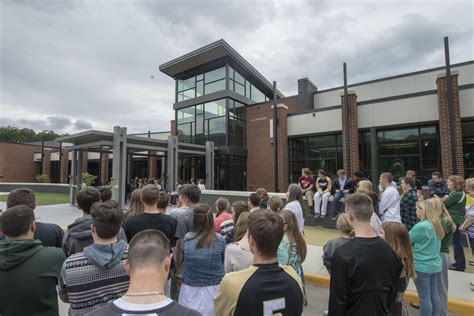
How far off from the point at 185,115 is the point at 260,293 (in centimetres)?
1950

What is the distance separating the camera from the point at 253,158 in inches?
730

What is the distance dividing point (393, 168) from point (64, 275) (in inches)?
577

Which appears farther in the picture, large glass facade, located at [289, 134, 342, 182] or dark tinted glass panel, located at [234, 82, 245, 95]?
dark tinted glass panel, located at [234, 82, 245, 95]

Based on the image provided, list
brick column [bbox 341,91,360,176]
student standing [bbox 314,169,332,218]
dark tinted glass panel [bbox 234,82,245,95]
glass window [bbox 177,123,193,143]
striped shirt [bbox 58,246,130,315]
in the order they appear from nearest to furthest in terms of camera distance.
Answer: striped shirt [bbox 58,246,130,315] < student standing [bbox 314,169,332,218] < brick column [bbox 341,91,360,176] < dark tinted glass panel [bbox 234,82,245,95] < glass window [bbox 177,123,193,143]

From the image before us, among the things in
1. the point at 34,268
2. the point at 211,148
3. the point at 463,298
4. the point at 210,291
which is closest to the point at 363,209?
the point at 210,291

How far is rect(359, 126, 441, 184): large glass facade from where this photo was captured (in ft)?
41.5

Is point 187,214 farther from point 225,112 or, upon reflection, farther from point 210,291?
point 225,112

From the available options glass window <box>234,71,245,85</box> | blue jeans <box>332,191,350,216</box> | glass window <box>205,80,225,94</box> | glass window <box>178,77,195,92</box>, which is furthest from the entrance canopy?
blue jeans <box>332,191,350,216</box>

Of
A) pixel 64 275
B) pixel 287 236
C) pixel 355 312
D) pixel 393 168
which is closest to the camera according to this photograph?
pixel 64 275

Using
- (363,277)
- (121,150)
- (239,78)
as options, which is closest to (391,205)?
(363,277)

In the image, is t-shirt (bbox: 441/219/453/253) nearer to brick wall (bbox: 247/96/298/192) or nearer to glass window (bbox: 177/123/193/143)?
brick wall (bbox: 247/96/298/192)

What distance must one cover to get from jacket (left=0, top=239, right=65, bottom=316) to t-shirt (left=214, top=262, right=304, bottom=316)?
4.47 ft

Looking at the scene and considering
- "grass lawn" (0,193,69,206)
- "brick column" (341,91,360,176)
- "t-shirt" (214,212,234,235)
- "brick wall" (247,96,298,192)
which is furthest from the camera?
"grass lawn" (0,193,69,206)

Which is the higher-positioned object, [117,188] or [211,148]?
[211,148]
